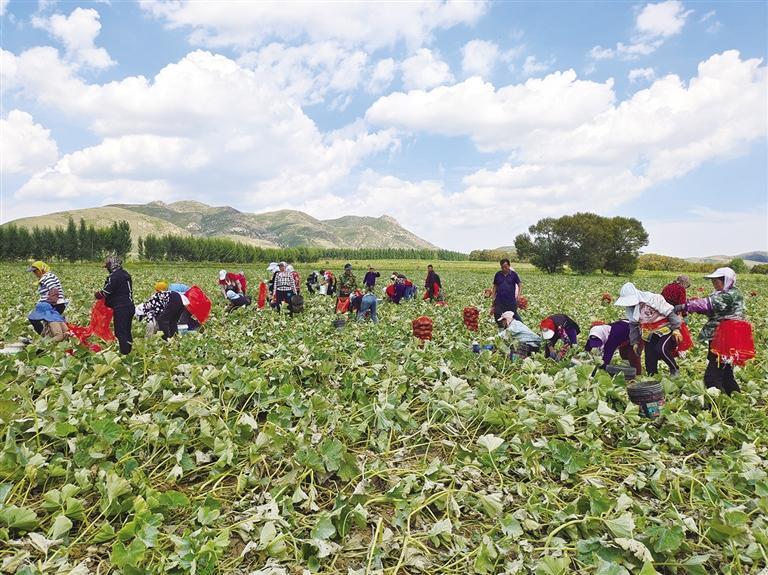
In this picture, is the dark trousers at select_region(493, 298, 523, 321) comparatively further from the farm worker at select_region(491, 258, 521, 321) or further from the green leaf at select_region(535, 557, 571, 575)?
the green leaf at select_region(535, 557, 571, 575)

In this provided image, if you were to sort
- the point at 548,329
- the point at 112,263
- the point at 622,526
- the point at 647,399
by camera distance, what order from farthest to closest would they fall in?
the point at 112,263 < the point at 548,329 < the point at 647,399 < the point at 622,526

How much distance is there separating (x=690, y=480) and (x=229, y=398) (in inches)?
177

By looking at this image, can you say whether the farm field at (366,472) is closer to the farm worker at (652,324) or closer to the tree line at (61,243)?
the farm worker at (652,324)

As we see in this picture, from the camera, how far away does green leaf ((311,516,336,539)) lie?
3.17 meters

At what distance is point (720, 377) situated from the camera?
617cm

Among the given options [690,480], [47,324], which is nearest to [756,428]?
[690,480]

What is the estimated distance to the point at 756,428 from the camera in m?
5.25

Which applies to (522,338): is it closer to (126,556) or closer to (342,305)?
(126,556)

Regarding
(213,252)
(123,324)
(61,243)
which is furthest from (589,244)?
(61,243)

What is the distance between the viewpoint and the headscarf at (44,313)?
26.8ft

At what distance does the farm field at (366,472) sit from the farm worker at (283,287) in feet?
24.8

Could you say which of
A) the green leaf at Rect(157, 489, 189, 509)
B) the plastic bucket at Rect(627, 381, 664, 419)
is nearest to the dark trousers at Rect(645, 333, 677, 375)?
the plastic bucket at Rect(627, 381, 664, 419)

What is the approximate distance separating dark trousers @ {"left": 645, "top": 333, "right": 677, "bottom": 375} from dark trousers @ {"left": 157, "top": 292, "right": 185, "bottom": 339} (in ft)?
28.4

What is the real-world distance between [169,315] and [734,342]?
31.5 feet
